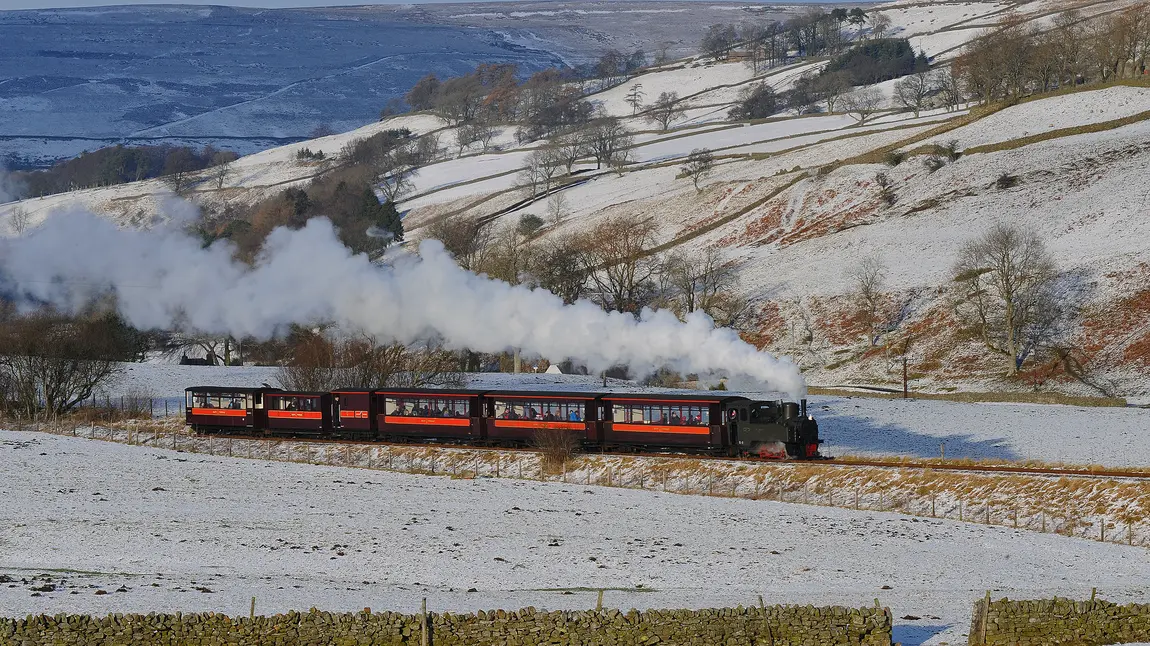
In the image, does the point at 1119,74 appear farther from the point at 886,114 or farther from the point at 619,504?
the point at 619,504

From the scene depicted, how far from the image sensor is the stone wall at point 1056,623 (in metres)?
26.5

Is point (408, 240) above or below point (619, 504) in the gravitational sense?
above

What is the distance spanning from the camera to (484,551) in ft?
122

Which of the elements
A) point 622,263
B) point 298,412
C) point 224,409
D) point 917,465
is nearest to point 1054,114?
point 622,263

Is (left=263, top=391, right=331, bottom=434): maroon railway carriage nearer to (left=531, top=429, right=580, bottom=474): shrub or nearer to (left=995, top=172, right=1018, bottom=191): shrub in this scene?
(left=531, top=429, right=580, bottom=474): shrub

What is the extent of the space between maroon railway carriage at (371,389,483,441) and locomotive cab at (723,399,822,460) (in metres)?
13.1

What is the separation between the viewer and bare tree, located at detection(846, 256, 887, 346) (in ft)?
323

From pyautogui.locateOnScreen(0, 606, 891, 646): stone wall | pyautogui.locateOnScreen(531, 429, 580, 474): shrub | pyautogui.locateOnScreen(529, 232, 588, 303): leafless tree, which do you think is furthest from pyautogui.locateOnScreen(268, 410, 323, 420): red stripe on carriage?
pyautogui.locateOnScreen(0, 606, 891, 646): stone wall

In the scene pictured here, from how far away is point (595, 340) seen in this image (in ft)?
192

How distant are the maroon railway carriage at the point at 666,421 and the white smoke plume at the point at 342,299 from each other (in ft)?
7.24

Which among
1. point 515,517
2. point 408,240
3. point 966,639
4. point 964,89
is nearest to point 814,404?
point 515,517

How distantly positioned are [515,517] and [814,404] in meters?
35.5

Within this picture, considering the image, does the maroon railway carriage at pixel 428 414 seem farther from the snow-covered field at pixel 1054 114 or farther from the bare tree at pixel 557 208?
the bare tree at pixel 557 208

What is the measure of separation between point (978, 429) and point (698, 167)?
98.7 m
